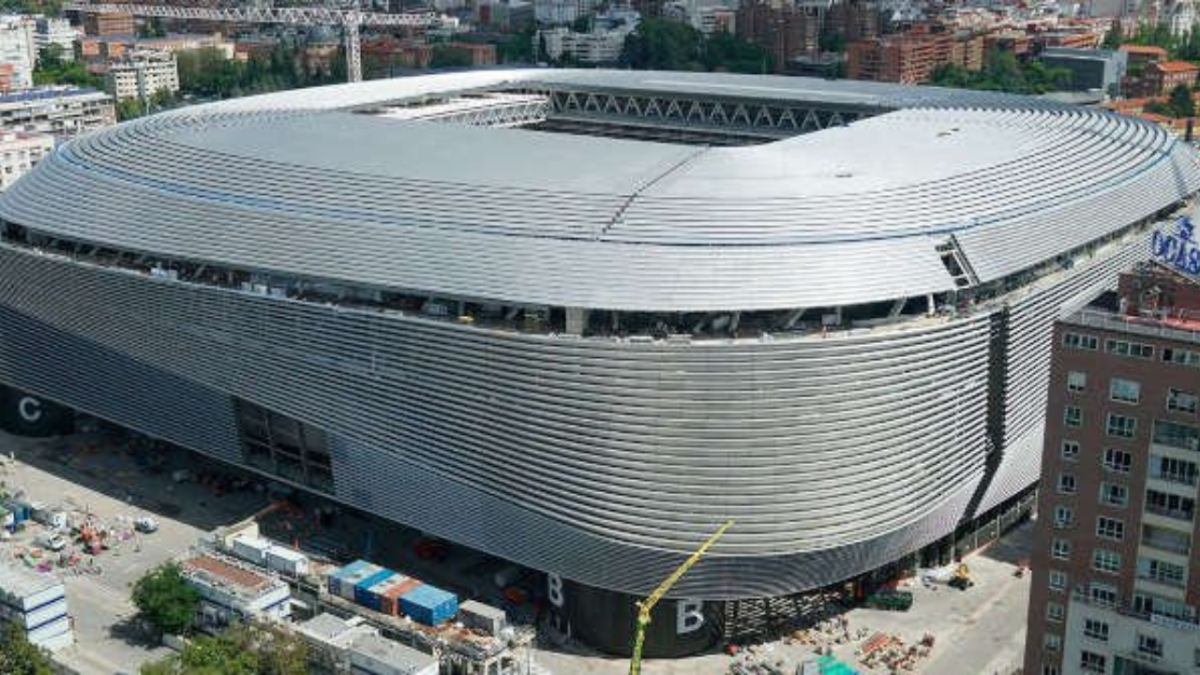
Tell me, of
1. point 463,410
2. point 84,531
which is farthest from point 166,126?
point 463,410

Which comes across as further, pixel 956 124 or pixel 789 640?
pixel 956 124

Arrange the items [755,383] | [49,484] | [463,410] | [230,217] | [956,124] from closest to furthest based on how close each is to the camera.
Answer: [755,383], [463,410], [230,217], [49,484], [956,124]

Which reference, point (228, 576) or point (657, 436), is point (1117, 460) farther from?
point (228, 576)

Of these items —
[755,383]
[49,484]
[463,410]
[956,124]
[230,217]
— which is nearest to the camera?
[755,383]

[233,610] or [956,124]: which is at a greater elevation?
[956,124]

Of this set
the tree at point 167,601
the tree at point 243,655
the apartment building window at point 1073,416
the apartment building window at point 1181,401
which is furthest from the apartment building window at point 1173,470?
the tree at point 167,601

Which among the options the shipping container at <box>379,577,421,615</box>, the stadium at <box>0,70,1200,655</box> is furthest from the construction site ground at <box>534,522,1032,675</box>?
the shipping container at <box>379,577,421,615</box>

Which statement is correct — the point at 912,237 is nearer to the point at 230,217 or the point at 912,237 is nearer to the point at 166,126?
the point at 230,217
